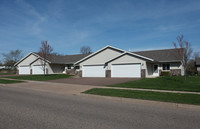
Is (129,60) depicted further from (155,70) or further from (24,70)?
(24,70)

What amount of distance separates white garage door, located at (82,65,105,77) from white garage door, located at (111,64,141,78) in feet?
7.74

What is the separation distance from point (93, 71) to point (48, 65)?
42.2 ft

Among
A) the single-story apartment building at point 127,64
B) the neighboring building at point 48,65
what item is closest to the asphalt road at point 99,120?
the single-story apartment building at point 127,64

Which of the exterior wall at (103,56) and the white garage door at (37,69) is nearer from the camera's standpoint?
the exterior wall at (103,56)

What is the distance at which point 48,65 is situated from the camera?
35438mm

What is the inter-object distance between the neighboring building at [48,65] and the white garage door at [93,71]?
7756mm

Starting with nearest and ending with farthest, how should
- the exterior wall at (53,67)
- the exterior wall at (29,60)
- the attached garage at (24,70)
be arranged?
the exterior wall at (53,67) < the exterior wall at (29,60) < the attached garage at (24,70)

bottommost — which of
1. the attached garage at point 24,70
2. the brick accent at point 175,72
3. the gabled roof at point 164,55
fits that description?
the brick accent at point 175,72

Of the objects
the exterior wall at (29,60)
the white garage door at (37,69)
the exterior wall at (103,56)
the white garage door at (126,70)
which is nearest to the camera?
the white garage door at (126,70)

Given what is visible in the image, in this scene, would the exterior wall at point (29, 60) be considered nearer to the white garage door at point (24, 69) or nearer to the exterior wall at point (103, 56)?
the white garage door at point (24, 69)

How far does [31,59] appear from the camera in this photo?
129ft

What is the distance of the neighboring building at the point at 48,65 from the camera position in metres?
35.9

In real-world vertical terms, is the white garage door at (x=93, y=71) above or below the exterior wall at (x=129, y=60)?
below

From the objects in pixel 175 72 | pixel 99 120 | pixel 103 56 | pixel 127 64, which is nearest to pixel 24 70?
pixel 103 56
